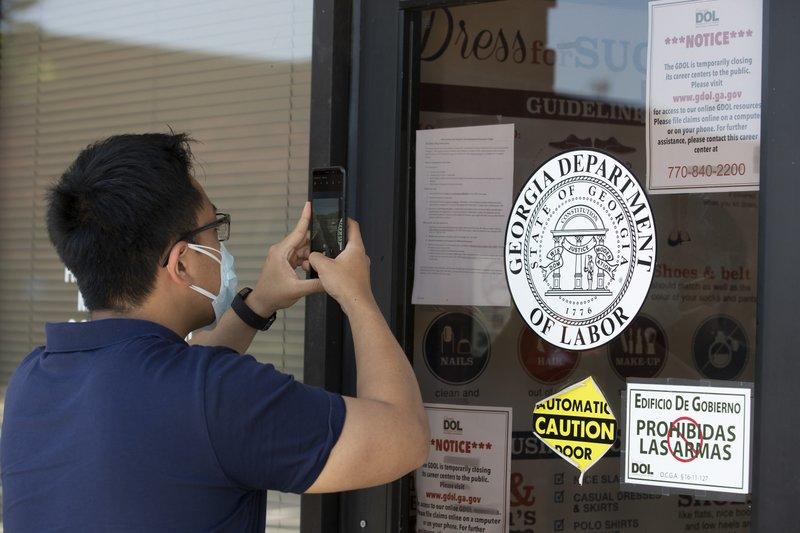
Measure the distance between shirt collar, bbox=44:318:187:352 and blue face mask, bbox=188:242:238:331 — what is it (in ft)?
0.49

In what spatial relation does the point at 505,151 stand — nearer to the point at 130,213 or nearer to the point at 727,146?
the point at 727,146

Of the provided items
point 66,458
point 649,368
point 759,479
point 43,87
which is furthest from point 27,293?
point 759,479

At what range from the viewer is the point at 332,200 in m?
2.21

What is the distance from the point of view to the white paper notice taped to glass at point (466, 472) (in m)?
2.45

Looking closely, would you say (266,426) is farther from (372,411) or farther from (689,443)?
(689,443)

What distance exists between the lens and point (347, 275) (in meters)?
1.93

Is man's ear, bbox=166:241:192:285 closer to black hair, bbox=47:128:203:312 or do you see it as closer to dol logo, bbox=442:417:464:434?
black hair, bbox=47:128:203:312

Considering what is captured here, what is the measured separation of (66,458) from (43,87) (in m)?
2.22

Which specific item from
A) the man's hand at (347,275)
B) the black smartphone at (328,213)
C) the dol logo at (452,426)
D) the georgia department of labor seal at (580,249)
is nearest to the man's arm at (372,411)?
the man's hand at (347,275)

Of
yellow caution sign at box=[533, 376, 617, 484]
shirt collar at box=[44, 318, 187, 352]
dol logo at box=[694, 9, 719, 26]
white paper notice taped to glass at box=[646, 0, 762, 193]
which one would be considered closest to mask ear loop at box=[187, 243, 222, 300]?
shirt collar at box=[44, 318, 187, 352]

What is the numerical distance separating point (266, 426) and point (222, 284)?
1.46 ft

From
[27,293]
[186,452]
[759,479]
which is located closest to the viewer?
[186,452]

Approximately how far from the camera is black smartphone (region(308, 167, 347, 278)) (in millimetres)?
2125

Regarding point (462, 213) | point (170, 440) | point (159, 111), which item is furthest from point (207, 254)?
point (159, 111)
